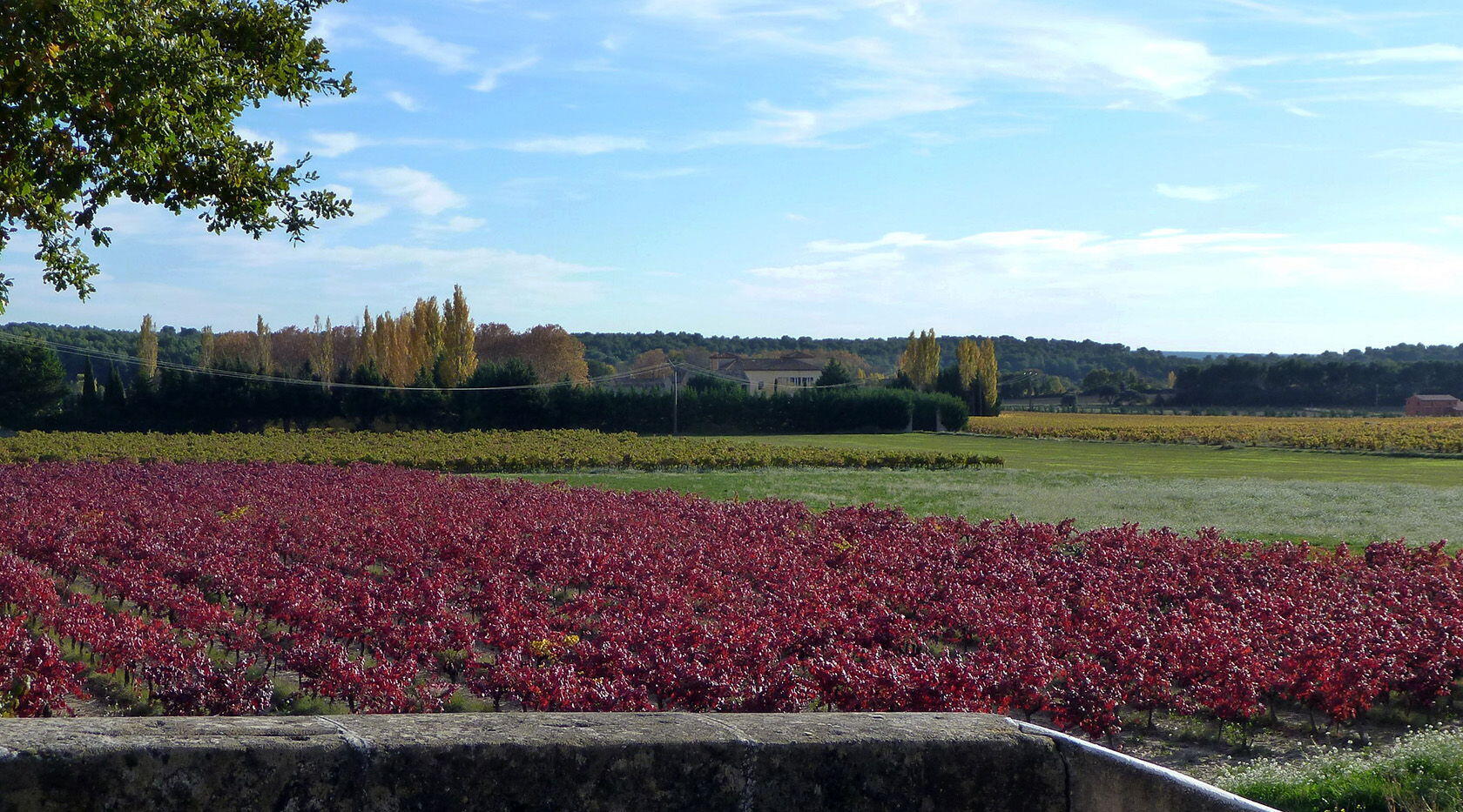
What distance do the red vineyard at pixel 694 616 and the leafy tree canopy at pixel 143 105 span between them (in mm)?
2875

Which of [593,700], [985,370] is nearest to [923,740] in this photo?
[593,700]

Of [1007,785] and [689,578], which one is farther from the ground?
[1007,785]

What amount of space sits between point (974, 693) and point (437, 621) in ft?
11.4

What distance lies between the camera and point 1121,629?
8.02 m

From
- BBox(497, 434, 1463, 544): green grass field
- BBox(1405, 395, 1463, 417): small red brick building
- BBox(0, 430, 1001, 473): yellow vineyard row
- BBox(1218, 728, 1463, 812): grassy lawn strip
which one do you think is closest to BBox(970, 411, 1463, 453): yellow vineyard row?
BBox(497, 434, 1463, 544): green grass field

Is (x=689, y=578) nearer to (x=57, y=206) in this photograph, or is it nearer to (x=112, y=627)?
(x=112, y=627)

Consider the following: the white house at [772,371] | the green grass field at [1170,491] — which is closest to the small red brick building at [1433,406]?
the white house at [772,371]

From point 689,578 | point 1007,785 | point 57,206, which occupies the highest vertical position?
point 57,206

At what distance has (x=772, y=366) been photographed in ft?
423

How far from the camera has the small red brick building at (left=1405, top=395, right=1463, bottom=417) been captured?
88250mm

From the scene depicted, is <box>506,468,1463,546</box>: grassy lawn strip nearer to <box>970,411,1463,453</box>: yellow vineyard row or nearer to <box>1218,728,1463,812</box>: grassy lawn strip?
<box>1218,728,1463,812</box>: grassy lawn strip

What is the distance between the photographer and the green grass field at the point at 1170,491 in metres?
18.3

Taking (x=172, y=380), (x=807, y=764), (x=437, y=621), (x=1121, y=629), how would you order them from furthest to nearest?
1. (x=172, y=380)
2. (x=1121, y=629)
3. (x=437, y=621)
4. (x=807, y=764)

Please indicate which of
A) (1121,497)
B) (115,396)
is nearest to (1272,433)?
(1121,497)
